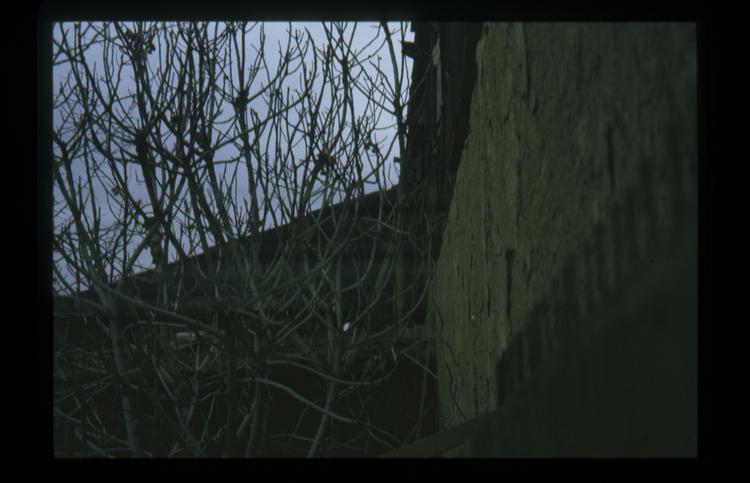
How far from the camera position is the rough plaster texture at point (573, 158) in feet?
2.71

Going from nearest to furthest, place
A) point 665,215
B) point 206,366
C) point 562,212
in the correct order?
point 665,215, point 562,212, point 206,366

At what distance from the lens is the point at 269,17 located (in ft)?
3.35

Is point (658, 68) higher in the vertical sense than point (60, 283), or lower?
higher

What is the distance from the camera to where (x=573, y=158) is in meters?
1.16

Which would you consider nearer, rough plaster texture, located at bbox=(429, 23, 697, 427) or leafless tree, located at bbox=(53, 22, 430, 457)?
rough plaster texture, located at bbox=(429, 23, 697, 427)

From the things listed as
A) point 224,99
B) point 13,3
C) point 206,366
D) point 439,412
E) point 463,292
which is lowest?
point 439,412

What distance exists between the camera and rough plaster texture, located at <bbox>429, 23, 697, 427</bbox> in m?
0.83

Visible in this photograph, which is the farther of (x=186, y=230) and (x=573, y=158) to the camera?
(x=186, y=230)

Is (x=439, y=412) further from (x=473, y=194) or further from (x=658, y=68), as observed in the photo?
(x=658, y=68)

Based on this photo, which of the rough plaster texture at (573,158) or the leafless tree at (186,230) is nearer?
the rough plaster texture at (573,158)

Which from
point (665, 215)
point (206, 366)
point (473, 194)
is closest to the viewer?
point (665, 215)
